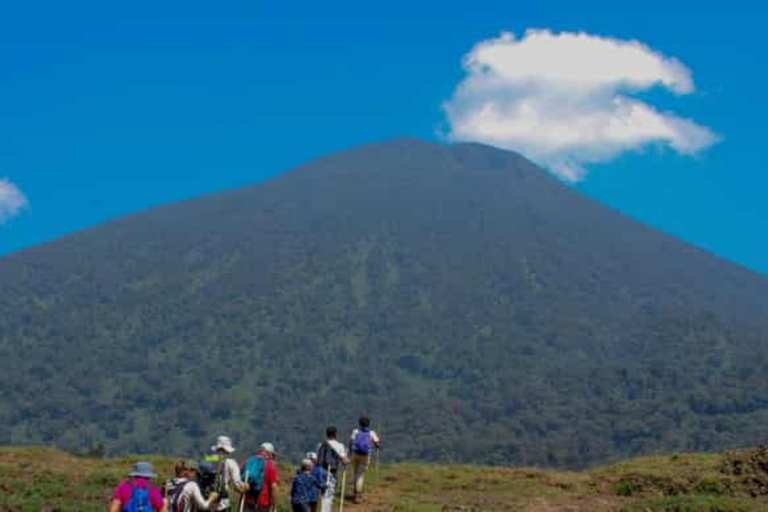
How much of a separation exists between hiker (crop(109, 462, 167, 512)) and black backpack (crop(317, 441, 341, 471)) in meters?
5.69

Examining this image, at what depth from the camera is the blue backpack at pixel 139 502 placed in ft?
39.5

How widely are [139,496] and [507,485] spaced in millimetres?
13115

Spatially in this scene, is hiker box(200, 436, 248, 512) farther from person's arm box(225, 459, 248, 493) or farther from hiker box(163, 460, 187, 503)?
hiker box(163, 460, 187, 503)

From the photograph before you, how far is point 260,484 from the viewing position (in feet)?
50.0

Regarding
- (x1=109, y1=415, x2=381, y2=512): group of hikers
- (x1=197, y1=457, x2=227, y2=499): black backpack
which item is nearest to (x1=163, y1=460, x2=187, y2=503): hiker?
(x1=109, y1=415, x2=381, y2=512): group of hikers

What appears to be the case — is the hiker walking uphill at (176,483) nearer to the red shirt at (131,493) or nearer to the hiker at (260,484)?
the red shirt at (131,493)

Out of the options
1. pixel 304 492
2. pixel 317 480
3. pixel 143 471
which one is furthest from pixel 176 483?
pixel 317 480

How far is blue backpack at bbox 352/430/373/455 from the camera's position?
20.0 meters

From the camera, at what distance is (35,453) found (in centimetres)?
2731

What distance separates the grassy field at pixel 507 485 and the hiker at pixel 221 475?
5491 millimetres

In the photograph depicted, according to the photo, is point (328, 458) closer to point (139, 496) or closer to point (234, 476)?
point (234, 476)

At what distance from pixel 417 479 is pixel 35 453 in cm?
1092

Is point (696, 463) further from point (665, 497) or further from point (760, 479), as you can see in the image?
point (665, 497)

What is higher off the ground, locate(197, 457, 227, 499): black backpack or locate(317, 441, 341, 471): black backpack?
locate(317, 441, 341, 471): black backpack
